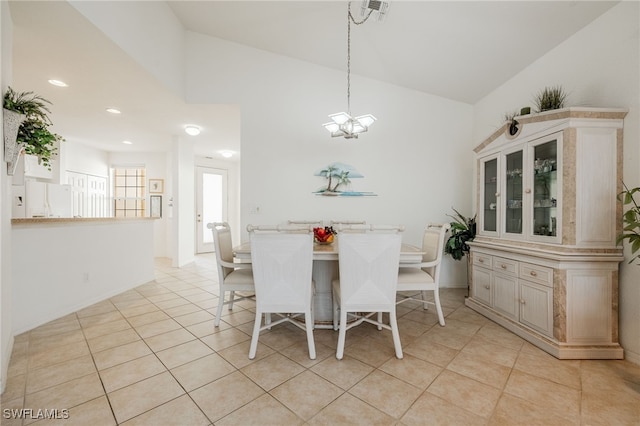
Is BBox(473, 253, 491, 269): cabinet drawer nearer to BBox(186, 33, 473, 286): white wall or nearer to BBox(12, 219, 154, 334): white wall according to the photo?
BBox(186, 33, 473, 286): white wall

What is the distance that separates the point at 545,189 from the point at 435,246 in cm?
103

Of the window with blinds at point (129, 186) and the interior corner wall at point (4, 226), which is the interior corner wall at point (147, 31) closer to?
the interior corner wall at point (4, 226)

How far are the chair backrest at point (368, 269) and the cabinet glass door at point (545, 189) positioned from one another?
1366 millimetres

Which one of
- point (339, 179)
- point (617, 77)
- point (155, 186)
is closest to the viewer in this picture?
point (617, 77)

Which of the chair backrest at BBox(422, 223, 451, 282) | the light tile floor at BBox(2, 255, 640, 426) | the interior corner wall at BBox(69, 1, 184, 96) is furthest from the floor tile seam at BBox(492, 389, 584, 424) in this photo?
the interior corner wall at BBox(69, 1, 184, 96)

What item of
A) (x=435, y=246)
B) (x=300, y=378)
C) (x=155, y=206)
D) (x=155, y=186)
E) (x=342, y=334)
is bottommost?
(x=300, y=378)

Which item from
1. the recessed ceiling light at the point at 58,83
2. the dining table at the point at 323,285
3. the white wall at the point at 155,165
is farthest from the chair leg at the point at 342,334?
the white wall at the point at 155,165

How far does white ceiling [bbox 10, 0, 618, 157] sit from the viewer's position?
2189 millimetres

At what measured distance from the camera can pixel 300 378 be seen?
168cm

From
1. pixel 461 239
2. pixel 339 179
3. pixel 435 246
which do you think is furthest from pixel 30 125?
pixel 461 239

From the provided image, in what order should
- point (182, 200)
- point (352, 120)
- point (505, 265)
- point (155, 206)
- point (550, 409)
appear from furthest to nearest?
point (155, 206) < point (182, 200) < point (352, 120) < point (505, 265) < point (550, 409)

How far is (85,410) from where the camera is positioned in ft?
4.62

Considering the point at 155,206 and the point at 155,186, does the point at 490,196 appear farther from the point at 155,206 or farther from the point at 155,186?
the point at 155,186

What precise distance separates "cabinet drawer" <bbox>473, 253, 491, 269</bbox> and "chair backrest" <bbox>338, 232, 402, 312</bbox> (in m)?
1.40
